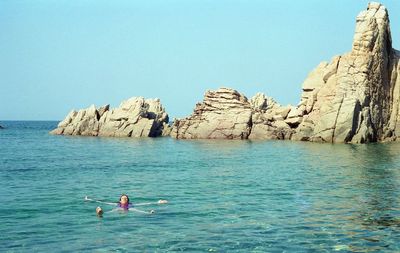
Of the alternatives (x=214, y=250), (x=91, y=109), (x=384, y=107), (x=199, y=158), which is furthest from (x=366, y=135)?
(x=214, y=250)

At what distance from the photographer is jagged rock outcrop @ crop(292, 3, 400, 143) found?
86.2 m

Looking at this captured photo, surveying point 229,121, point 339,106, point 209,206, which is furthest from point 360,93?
point 209,206

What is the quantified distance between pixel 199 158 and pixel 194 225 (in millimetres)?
39040

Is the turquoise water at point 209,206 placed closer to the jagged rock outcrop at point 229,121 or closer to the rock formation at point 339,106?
the rock formation at point 339,106

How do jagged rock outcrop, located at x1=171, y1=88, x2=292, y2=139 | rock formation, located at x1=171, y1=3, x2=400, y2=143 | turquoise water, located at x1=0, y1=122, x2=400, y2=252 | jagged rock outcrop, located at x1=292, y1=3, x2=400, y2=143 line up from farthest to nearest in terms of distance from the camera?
jagged rock outcrop, located at x1=171, y1=88, x2=292, y2=139 → rock formation, located at x1=171, y1=3, x2=400, y2=143 → jagged rock outcrop, located at x1=292, y1=3, x2=400, y2=143 → turquoise water, located at x1=0, y1=122, x2=400, y2=252

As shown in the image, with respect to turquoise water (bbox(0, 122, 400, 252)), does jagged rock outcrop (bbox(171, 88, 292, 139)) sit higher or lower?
higher

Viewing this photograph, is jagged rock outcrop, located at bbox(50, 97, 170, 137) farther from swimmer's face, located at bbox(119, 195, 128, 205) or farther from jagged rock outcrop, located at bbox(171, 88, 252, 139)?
swimmer's face, located at bbox(119, 195, 128, 205)

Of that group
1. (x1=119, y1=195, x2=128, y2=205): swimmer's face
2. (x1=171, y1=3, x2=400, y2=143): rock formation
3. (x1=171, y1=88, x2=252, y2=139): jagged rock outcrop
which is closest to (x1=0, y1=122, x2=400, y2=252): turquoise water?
(x1=119, y1=195, x2=128, y2=205): swimmer's face

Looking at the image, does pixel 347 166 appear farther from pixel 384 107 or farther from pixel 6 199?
pixel 384 107

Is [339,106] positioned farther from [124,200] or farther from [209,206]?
[124,200]

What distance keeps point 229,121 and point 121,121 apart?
26.0 m

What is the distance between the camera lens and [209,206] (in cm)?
3003

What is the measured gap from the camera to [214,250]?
66.4 feet

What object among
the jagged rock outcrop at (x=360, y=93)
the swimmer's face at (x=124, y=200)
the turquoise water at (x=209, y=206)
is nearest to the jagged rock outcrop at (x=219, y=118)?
the jagged rock outcrop at (x=360, y=93)
